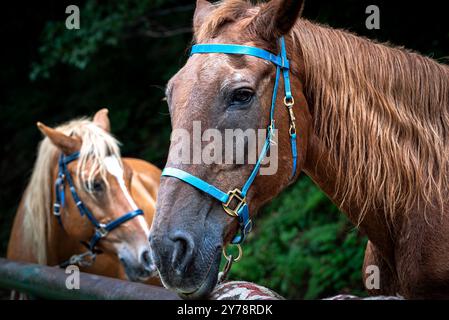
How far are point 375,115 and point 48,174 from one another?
3159 mm

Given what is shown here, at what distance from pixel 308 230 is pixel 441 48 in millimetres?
2308

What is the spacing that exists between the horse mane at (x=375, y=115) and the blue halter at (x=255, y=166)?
110 mm

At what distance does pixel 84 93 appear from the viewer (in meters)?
8.88

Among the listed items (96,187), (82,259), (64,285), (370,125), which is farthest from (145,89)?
(370,125)

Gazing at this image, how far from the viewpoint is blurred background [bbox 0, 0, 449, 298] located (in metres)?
5.12

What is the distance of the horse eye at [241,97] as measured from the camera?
2.16 metres

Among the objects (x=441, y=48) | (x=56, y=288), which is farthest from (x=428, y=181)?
(x=441, y=48)

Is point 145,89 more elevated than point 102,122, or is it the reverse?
point 145,89

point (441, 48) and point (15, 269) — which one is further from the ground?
point (441, 48)

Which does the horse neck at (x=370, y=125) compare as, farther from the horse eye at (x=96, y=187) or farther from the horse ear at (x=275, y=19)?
the horse eye at (x=96, y=187)

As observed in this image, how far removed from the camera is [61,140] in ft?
14.6

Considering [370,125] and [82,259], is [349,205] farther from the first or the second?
[82,259]

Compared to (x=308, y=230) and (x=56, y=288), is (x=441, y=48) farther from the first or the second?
(x=56, y=288)

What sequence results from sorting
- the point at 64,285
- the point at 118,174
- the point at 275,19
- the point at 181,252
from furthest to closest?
1. the point at 118,174
2. the point at 64,285
3. the point at 275,19
4. the point at 181,252
